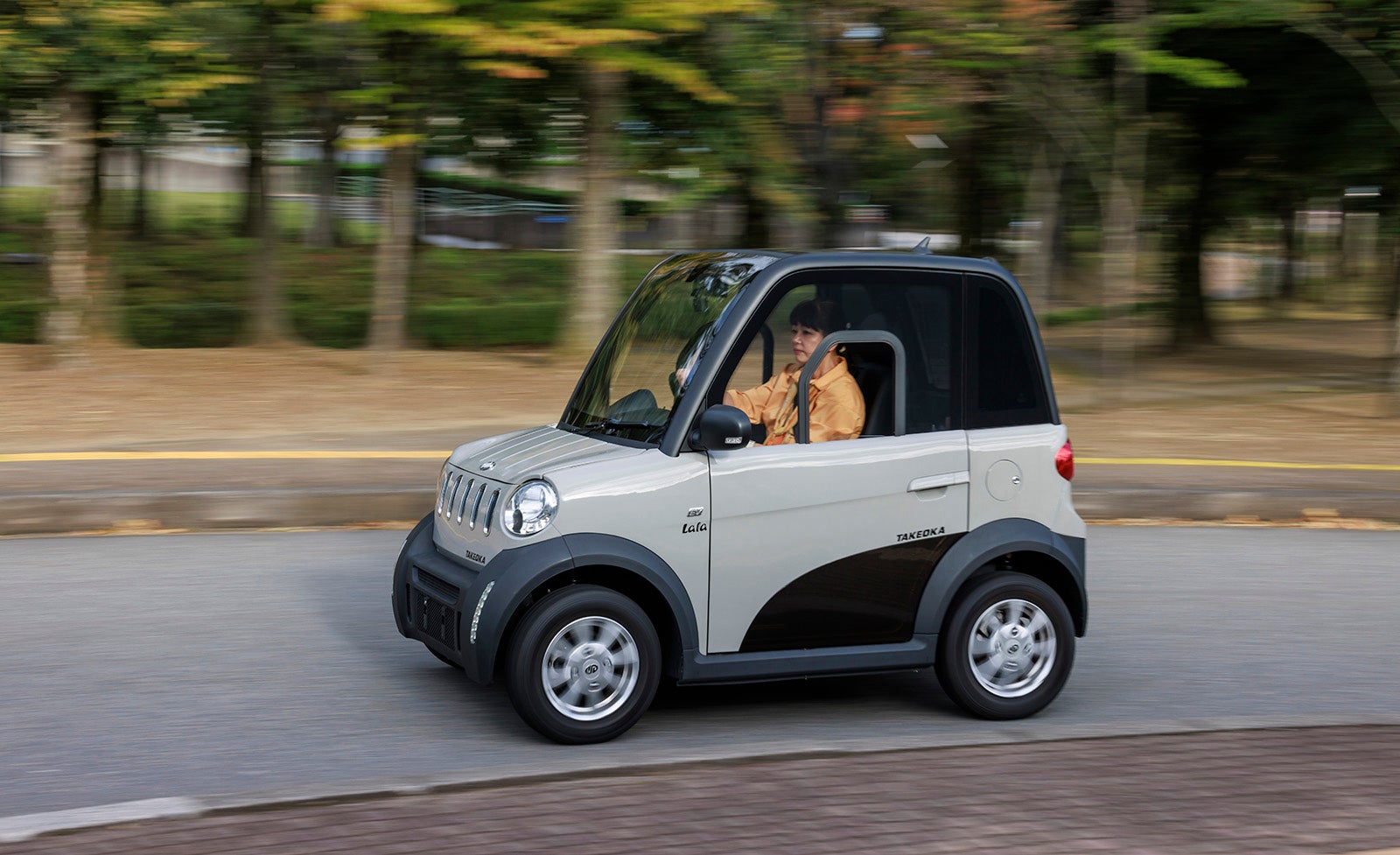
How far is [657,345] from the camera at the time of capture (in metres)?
5.95

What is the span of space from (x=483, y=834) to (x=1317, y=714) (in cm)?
337

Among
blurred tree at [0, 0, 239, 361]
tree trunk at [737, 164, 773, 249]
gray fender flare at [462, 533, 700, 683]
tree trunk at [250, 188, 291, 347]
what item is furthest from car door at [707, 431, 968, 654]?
tree trunk at [250, 188, 291, 347]

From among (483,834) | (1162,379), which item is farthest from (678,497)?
(1162,379)

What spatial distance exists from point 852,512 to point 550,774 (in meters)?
1.50

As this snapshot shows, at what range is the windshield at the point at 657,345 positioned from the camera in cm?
576

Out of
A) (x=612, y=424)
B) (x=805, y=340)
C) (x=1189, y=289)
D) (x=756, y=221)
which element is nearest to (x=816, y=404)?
(x=805, y=340)

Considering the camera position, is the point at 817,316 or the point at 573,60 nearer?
the point at 817,316

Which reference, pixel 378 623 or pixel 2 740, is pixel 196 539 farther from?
pixel 2 740

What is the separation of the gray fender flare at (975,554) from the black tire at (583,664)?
1045 mm

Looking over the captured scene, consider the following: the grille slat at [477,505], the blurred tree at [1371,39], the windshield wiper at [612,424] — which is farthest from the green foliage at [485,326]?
the grille slat at [477,505]

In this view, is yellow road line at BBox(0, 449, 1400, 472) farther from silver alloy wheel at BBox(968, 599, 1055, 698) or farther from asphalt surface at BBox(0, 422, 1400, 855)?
asphalt surface at BBox(0, 422, 1400, 855)

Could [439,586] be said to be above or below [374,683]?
above

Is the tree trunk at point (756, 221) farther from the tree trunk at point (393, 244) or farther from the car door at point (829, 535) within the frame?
the car door at point (829, 535)

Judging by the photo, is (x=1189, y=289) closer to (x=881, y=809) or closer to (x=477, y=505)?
(x=477, y=505)
